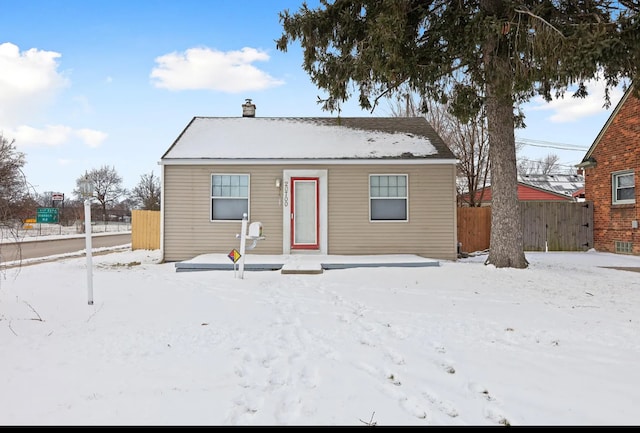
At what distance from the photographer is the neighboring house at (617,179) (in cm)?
1184

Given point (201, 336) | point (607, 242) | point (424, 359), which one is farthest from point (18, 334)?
point (607, 242)

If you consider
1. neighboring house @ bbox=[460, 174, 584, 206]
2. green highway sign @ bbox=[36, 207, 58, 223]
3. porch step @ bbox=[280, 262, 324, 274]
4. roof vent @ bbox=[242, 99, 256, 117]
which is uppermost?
roof vent @ bbox=[242, 99, 256, 117]

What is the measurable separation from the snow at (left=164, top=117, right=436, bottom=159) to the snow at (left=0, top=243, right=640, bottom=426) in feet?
16.3

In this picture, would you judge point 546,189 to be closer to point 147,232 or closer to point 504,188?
point 504,188

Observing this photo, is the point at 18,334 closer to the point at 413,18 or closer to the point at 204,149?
the point at 204,149

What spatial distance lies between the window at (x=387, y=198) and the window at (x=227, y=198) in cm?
374

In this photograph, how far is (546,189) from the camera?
84.9 feet

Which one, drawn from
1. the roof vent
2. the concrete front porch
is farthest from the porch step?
the roof vent

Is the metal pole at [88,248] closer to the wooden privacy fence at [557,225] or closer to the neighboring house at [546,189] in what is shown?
the wooden privacy fence at [557,225]

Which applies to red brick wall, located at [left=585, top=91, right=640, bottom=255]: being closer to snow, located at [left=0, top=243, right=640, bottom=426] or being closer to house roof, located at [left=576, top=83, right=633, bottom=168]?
house roof, located at [left=576, top=83, right=633, bottom=168]

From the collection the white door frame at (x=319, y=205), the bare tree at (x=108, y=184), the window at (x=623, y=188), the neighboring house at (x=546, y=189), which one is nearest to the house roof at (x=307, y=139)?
the white door frame at (x=319, y=205)

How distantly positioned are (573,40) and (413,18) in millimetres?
3622

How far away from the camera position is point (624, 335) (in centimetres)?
403

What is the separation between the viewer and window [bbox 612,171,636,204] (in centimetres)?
1209
